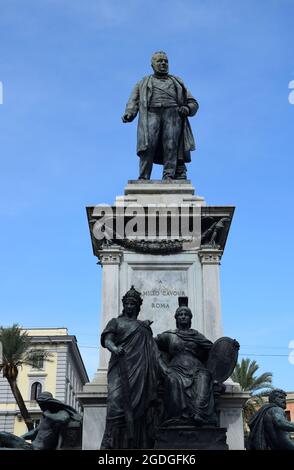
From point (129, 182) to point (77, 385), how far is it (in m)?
63.5

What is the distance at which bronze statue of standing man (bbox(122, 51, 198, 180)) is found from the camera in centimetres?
1384

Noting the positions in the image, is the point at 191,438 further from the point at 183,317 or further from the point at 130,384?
the point at 183,317

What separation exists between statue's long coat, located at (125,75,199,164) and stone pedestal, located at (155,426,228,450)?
6.29 m

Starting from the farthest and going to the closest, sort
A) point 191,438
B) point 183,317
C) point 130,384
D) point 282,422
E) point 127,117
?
point 127,117, point 183,317, point 282,422, point 130,384, point 191,438

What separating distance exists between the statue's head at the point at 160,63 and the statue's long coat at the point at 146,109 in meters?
0.20

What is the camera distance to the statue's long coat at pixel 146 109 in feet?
45.7

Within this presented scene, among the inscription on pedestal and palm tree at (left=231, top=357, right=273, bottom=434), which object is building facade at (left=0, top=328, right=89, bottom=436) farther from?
the inscription on pedestal

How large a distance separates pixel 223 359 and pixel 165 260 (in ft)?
8.35

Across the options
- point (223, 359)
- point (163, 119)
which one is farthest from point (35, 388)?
point (223, 359)

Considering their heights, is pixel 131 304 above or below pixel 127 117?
below

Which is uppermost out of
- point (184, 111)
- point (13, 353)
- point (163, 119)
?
point (13, 353)

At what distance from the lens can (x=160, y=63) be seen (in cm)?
1445

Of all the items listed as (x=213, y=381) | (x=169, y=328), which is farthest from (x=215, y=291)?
(x=213, y=381)
